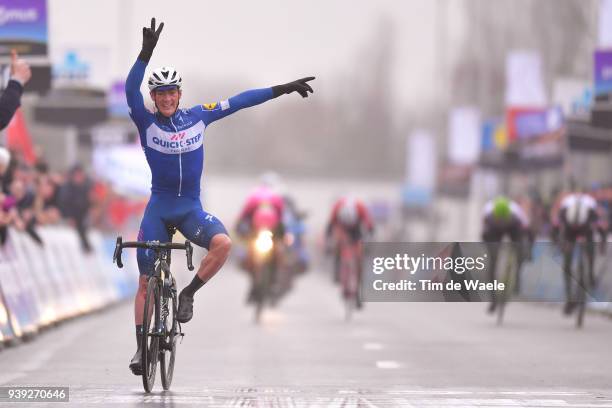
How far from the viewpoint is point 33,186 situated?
2366 cm

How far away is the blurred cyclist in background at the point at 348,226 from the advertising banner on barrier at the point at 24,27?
A: 21.6 feet

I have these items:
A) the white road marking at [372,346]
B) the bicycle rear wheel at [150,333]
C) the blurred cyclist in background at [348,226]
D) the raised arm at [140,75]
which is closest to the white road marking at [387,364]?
the white road marking at [372,346]

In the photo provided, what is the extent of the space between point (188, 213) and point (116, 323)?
10329mm

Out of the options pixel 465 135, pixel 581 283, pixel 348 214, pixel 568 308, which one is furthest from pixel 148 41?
pixel 465 135

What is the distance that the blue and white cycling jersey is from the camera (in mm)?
12406

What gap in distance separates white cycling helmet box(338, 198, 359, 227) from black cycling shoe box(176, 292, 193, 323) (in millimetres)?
14811

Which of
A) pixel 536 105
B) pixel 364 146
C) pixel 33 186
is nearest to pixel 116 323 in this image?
pixel 33 186

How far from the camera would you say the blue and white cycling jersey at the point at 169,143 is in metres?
12.4

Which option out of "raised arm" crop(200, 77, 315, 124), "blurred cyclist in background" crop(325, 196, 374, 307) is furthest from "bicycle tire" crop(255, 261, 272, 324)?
"raised arm" crop(200, 77, 315, 124)

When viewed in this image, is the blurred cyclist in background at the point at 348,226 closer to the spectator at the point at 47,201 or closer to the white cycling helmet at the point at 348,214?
the white cycling helmet at the point at 348,214

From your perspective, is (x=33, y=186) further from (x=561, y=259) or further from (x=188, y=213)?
(x=188, y=213)

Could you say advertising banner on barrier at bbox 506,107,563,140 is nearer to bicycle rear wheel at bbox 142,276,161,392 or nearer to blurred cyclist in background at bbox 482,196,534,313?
blurred cyclist in background at bbox 482,196,534,313

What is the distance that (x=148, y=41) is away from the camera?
12328 millimetres

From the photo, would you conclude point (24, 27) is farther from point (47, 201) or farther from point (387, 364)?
point (387, 364)
